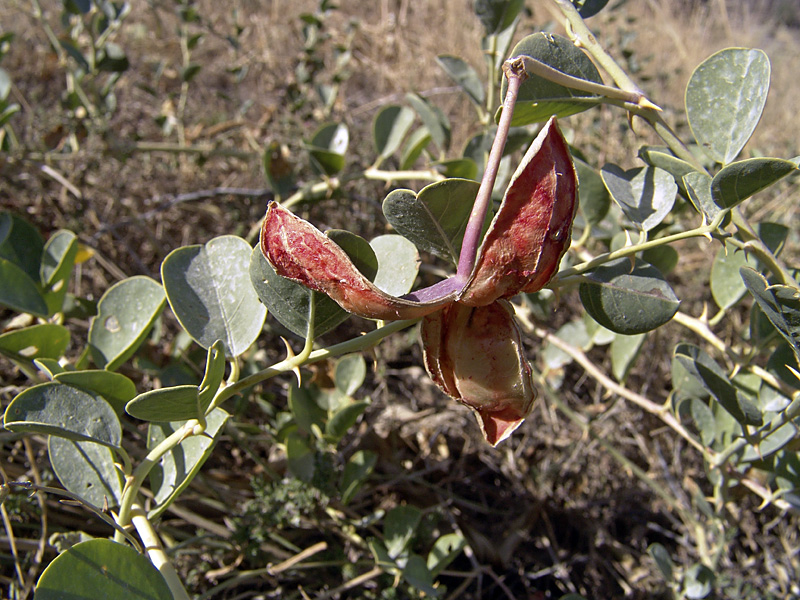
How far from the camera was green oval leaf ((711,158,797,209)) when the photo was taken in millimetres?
636

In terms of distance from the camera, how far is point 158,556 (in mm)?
660

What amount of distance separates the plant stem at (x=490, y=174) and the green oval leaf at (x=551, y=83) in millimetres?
116

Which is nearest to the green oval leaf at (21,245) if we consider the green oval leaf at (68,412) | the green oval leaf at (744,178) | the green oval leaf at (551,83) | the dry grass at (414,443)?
the dry grass at (414,443)

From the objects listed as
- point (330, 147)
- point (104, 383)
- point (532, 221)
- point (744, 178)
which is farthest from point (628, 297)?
point (330, 147)

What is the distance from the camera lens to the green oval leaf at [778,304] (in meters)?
0.66

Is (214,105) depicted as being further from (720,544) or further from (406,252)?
(720,544)

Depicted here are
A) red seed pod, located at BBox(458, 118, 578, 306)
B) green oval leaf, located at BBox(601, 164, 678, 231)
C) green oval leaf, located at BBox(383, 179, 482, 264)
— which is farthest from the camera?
green oval leaf, located at BBox(601, 164, 678, 231)

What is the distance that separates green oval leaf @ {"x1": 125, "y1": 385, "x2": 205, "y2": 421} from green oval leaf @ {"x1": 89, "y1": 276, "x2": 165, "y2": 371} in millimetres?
337

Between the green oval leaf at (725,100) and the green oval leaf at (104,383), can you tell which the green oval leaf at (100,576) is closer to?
the green oval leaf at (104,383)

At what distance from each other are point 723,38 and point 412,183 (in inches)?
218

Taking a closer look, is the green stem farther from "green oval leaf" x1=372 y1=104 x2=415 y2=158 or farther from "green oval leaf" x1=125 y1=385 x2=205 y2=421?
"green oval leaf" x1=372 y1=104 x2=415 y2=158

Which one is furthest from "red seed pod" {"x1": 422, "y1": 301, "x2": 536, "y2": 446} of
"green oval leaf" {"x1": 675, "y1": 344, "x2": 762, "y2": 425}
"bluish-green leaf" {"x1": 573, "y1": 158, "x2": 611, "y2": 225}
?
"bluish-green leaf" {"x1": 573, "y1": 158, "x2": 611, "y2": 225}

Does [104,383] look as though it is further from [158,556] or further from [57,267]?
[57,267]

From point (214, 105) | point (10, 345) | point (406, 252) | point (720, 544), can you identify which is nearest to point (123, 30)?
point (214, 105)
